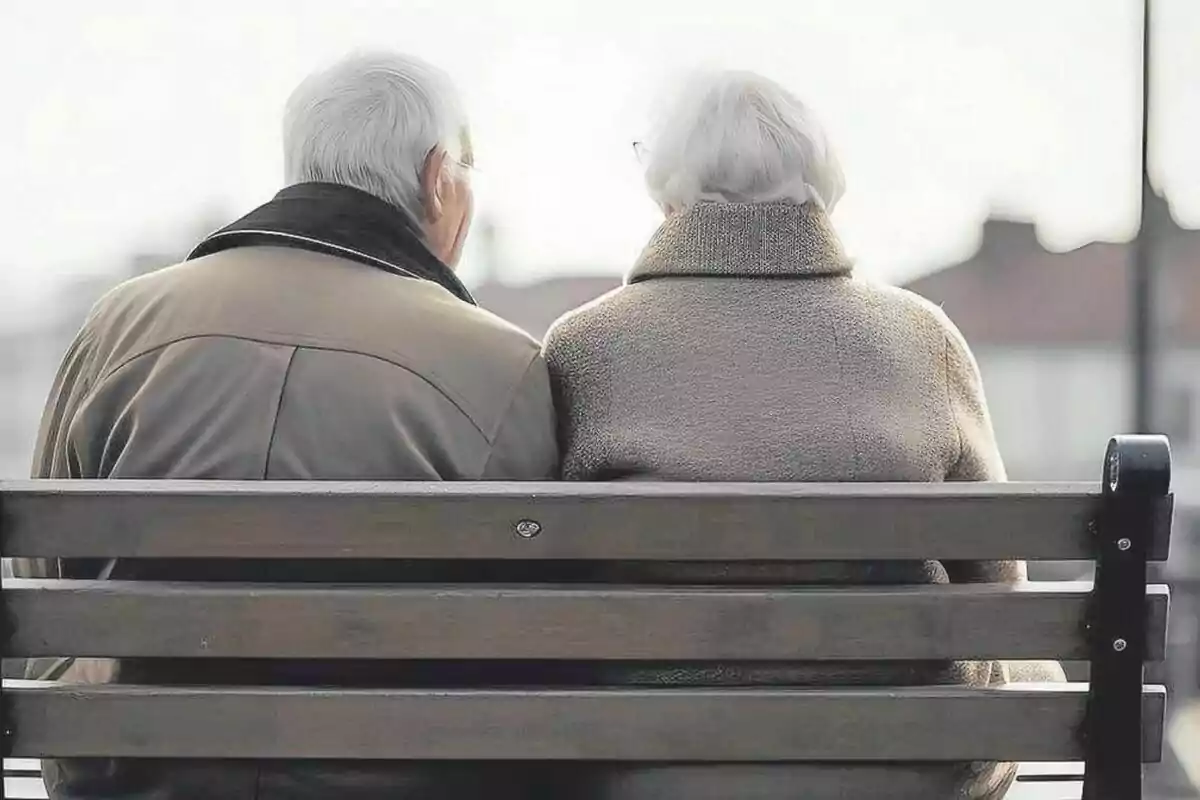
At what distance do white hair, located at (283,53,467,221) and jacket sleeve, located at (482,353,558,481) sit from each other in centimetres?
30

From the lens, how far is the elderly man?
149cm

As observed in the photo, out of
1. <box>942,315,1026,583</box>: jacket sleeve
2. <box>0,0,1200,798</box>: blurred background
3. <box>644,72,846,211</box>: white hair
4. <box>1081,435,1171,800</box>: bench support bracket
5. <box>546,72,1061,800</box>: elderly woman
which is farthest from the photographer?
<box>0,0,1200,798</box>: blurred background

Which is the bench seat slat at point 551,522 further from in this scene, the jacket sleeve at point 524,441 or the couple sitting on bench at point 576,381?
the jacket sleeve at point 524,441

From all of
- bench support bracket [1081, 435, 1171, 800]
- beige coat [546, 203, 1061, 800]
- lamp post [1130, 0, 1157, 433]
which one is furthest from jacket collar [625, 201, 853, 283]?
lamp post [1130, 0, 1157, 433]

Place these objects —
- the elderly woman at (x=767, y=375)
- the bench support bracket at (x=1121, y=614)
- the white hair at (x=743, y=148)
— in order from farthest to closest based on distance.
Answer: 1. the white hair at (x=743, y=148)
2. the elderly woman at (x=767, y=375)
3. the bench support bracket at (x=1121, y=614)

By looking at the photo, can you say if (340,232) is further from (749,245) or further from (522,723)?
(522,723)

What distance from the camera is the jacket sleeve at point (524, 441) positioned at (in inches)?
63.3

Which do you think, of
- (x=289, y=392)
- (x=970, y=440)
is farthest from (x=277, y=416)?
(x=970, y=440)

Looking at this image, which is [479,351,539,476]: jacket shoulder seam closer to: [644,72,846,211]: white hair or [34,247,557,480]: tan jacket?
[34,247,557,480]: tan jacket

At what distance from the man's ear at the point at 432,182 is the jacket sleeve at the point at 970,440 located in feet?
1.86

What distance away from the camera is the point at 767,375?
5.14 feet

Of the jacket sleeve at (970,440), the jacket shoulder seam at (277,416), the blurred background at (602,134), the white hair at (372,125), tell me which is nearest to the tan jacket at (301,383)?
the jacket shoulder seam at (277,416)

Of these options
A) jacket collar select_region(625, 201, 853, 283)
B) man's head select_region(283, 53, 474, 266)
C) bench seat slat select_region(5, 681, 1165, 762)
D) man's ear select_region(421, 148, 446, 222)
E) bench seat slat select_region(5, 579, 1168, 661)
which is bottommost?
bench seat slat select_region(5, 681, 1165, 762)

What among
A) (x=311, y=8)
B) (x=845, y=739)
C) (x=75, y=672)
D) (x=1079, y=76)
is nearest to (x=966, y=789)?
(x=845, y=739)
